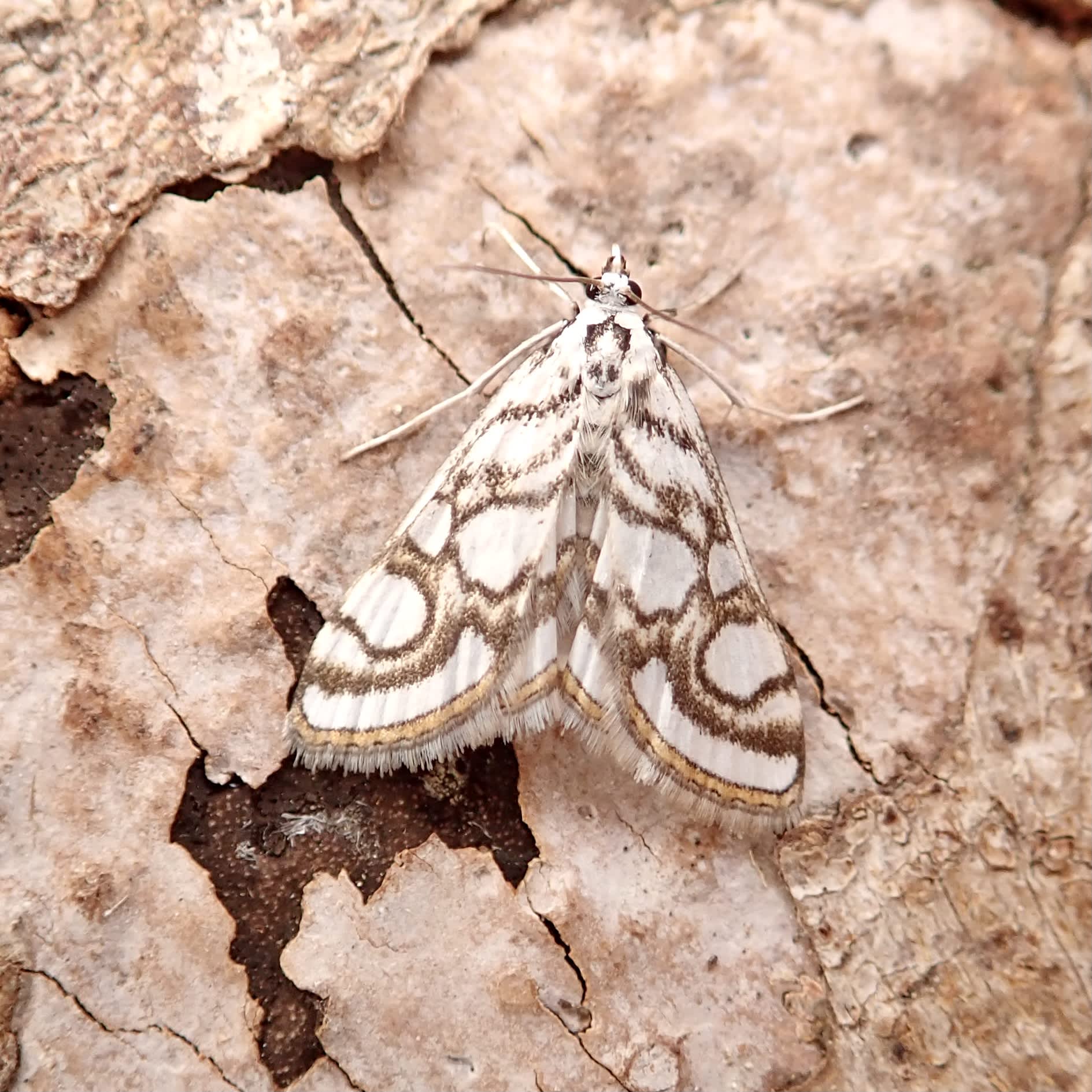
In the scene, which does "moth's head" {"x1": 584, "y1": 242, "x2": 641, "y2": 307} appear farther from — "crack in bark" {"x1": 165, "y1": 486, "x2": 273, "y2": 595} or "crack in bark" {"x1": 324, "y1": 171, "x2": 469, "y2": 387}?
"crack in bark" {"x1": 165, "y1": 486, "x2": 273, "y2": 595}

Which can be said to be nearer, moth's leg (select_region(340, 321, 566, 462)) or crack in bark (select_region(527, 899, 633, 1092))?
crack in bark (select_region(527, 899, 633, 1092))

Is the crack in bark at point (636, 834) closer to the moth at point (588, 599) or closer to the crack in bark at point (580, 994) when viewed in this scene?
the moth at point (588, 599)

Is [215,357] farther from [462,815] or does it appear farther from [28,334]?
[462,815]

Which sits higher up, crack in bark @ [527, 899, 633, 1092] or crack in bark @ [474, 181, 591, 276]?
crack in bark @ [474, 181, 591, 276]

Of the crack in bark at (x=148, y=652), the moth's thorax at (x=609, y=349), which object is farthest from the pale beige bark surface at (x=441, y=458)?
the moth's thorax at (x=609, y=349)

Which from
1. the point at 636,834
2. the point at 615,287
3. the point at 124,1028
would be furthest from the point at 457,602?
the point at 124,1028

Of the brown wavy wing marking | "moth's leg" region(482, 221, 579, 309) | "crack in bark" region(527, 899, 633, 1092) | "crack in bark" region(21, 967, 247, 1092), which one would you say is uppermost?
"moth's leg" region(482, 221, 579, 309)

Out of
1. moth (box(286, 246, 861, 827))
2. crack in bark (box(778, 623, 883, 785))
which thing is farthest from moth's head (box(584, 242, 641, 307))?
crack in bark (box(778, 623, 883, 785))
